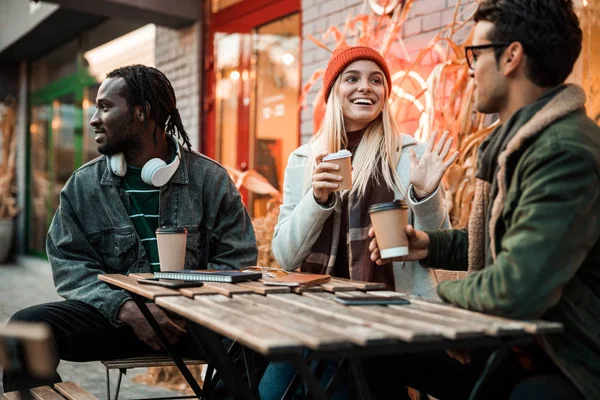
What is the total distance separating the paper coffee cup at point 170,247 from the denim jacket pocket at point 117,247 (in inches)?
18.7

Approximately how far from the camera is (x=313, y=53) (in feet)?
16.4

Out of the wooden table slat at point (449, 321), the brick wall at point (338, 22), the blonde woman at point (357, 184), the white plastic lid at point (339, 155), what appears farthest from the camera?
the brick wall at point (338, 22)

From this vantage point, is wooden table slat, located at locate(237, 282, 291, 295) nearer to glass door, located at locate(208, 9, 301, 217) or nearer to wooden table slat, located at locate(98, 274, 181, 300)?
wooden table slat, located at locate(98, 274, 181, 300)

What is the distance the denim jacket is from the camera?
8.74 feet

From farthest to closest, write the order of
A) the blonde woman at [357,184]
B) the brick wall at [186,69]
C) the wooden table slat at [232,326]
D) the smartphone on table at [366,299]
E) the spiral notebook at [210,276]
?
the brick wall at [186,69] < the blonde woman at [357,184] < the spiral notebook at [210,276] < the smartphone on table at [366,299] < the wooden table slat at [232,326]

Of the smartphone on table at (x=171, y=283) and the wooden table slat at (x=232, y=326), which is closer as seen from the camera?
the wooden table slat at (x=232, y=326)

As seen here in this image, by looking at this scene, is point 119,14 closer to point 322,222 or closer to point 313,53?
point 313,53

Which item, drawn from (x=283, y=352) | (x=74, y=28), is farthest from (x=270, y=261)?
(x=74, y=28)

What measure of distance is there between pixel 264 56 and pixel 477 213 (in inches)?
171

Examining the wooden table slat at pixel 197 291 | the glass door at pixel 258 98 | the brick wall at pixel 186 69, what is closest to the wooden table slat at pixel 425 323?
the wooden table slat at pixel 197 291

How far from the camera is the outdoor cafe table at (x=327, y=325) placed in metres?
1.28

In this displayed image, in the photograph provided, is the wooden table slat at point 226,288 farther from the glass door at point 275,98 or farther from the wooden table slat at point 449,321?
the glass door at point 275,98

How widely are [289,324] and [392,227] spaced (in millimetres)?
572

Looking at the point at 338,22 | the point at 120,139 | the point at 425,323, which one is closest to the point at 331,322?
the point at 425,323
